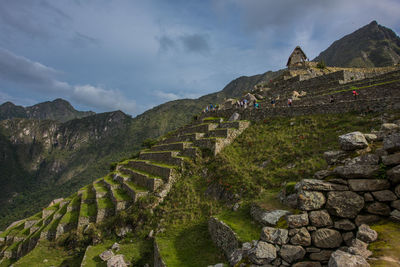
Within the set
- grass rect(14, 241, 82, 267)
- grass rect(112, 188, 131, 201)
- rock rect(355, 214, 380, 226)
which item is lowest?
grass rect(14, 241, 82, 267)

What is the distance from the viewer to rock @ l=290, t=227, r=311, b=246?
485 centimetres

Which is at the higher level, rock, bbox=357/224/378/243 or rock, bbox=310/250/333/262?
rock, bbox=357/224/378/243

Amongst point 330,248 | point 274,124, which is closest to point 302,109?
point 274,124

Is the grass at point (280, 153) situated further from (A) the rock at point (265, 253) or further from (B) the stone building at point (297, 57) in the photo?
(B) the stone building at point (297, 57)

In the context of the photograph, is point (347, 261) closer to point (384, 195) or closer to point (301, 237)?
point (301, 237)

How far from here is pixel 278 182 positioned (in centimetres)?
1183

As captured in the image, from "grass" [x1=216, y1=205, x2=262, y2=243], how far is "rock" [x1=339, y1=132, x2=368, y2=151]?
197 inches

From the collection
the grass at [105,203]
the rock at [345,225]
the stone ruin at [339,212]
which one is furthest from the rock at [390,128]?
the grass at [105,203]

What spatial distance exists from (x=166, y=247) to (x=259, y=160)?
8.50 m

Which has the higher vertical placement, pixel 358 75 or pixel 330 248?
pixel 358 75

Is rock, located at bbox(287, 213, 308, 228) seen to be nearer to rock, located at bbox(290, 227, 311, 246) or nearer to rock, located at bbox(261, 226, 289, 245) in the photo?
rock, located at bbox(290, 227, 311, 246)

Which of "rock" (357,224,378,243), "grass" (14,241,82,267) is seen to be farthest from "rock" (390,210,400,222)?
"grass" (14,241,82,267)

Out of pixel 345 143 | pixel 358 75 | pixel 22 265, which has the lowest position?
pixel 22 265

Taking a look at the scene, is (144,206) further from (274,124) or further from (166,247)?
(274,124)
